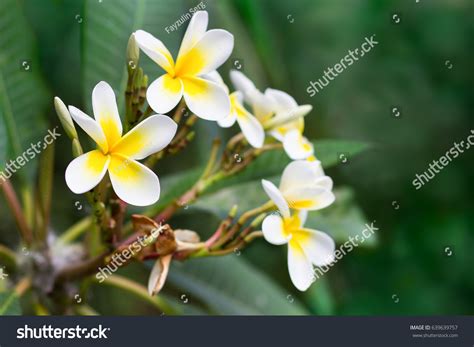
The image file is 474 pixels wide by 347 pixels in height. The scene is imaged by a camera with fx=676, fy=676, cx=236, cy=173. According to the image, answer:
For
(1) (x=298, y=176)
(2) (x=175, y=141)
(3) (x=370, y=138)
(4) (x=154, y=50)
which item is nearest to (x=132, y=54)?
(4) (x=154, y=50)

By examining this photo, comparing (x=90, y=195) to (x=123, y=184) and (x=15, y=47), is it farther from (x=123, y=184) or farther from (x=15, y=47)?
(x=15, y=47)

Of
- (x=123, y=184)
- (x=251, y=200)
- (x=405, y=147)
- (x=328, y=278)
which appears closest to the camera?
(x=123, y=184)

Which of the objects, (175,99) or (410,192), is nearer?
(175,99)

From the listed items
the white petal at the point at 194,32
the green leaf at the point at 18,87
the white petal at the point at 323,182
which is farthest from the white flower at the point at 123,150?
the green leaf at the point at 18,87

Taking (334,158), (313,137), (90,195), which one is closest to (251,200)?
(334,158)

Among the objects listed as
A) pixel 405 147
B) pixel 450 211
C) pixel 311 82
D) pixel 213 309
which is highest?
pixel 311 82

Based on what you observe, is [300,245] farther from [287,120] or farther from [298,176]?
[287,120]
